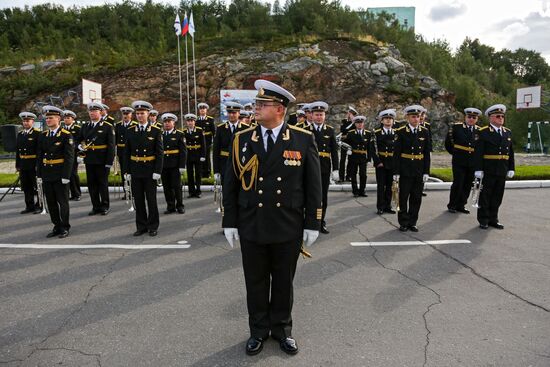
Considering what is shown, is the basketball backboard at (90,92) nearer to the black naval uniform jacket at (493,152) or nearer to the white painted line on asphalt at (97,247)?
the white painted line on asphalt at (97,247)

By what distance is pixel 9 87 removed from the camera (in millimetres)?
24688

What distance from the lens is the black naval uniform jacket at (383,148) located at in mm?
8242

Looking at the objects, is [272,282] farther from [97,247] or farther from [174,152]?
[174,152]

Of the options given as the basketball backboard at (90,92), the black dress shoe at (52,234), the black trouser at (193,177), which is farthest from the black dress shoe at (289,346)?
the basketball backboard at (90,92)

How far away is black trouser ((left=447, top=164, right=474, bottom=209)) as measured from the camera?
8.13m

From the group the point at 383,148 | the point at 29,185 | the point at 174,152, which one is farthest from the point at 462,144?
the point at 29,185

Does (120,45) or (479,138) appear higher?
(120,45)

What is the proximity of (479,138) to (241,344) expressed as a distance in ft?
19.0

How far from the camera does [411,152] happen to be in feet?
22.6

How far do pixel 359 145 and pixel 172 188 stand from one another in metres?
4.56

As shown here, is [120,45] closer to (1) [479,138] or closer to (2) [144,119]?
(2) [144,119]

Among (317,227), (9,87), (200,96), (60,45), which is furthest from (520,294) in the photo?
(60,45)

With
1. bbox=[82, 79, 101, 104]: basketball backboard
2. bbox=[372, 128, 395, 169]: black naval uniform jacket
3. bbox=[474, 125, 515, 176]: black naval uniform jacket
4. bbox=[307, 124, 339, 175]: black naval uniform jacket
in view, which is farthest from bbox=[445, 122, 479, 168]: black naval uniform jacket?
bbox=[82, 79, 101, 104]: basketball backboard

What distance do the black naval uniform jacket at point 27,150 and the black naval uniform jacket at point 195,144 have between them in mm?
3167
